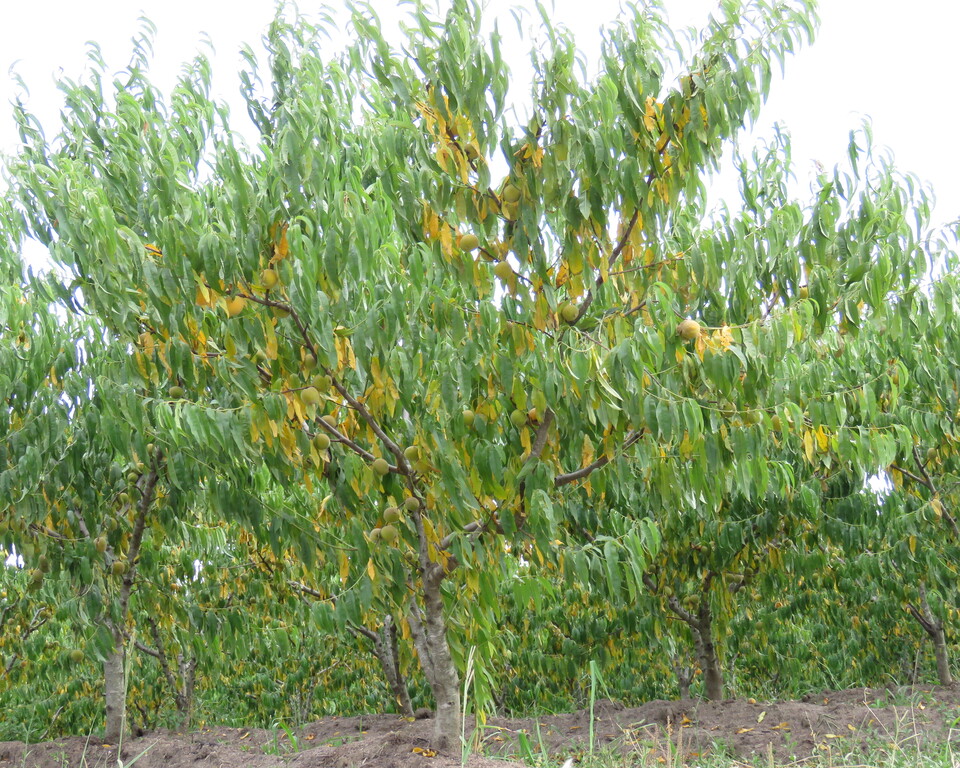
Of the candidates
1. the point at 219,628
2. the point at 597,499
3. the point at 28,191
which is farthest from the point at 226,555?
the point at 28,191

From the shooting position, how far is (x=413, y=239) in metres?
3.48

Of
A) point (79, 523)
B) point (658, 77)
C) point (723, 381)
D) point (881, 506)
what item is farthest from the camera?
point (881, 506)

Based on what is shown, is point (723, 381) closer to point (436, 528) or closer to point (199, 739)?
point (436, 528)

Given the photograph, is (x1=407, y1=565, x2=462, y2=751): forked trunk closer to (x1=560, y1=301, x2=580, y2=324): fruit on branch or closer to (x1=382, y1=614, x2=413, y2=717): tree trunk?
(x1=560, y1=301, x2=580, y2=324): fruit on branch

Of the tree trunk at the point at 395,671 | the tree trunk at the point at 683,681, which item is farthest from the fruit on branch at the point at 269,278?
the tree trunk at the point at 683,681

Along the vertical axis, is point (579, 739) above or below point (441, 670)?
below

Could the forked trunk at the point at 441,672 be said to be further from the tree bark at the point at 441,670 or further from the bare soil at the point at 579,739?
the bare soil at the point at 579,739

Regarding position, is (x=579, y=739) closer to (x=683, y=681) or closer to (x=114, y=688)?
(x=683, y=681)

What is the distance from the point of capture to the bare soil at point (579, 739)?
4.14 metres

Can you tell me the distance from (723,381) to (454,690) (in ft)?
6.39

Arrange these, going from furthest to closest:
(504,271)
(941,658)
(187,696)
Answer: (941,658) → (187,696) → (504,271)

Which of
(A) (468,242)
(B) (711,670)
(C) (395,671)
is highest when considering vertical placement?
(A) (468,242)

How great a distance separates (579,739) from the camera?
6.02 meters

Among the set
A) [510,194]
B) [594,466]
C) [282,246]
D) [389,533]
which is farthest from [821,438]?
[282,246]
